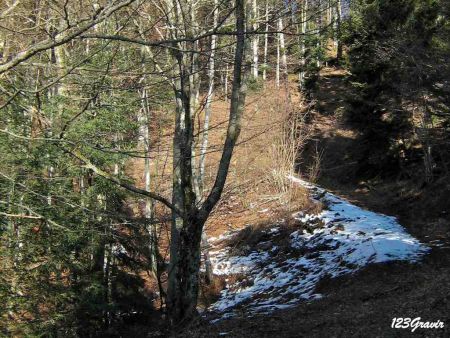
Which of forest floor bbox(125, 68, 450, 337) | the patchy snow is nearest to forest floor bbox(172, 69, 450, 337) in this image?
forest floor bbox(125, 68, 450, 337)

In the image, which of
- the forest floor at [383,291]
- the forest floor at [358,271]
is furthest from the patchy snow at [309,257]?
the forest floor at [383,291]

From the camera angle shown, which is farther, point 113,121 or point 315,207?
point 315,207

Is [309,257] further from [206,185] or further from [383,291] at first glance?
[206,185]

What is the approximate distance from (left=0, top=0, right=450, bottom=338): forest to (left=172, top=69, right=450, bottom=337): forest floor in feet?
0.15

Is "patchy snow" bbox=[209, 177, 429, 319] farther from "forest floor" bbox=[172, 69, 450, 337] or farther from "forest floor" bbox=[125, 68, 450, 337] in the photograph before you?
"forest floor" bbox=[172, 69, 450, 337]

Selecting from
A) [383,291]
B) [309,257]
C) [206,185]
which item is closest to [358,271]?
[383,291]

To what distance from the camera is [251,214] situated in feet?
51.6

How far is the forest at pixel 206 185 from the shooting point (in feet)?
16.5

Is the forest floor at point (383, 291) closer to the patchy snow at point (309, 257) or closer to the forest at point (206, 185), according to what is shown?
the forest at point (206, 185)

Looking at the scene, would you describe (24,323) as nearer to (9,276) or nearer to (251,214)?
(9,276)

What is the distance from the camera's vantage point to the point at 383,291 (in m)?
7.54

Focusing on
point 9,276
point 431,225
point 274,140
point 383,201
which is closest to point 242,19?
point 9,276

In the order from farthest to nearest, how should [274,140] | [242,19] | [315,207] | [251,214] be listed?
[251,214] < [274,140] < [315,207] < [242,19]

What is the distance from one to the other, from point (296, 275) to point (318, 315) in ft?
13.0
